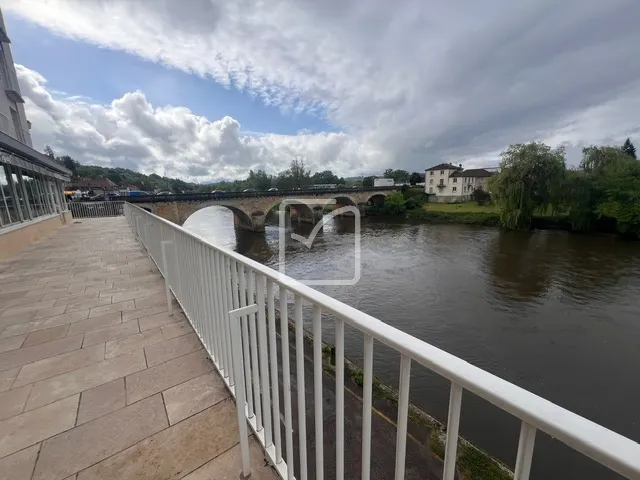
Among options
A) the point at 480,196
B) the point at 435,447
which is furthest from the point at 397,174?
the point at 435,447

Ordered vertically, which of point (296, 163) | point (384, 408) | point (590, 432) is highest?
point (296, 163)

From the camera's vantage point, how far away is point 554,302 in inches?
359

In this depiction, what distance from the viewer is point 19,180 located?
752cm

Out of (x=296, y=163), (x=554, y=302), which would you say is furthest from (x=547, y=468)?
(x=296, y=163)

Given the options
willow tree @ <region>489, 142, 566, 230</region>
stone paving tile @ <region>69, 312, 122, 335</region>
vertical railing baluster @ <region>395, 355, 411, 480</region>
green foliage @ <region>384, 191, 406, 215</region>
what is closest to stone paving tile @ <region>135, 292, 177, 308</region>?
stone paving tile @ <region>69, 312, 122, 335</region>

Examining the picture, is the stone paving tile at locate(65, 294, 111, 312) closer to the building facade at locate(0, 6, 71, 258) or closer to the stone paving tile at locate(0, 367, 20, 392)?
the stone paving tile at locate(0, 367, 20, 392)

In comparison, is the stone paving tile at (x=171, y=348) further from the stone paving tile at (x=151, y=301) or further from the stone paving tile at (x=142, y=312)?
the stone paving tile at (x=151, y=301)

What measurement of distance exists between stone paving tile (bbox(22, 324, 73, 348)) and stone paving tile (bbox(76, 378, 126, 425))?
108 centimetres

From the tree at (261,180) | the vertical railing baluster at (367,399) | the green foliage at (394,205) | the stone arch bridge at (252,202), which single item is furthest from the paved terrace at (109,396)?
the tree at (261,180)

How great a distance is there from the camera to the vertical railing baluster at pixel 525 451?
51 centimetres

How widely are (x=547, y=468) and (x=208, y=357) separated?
15.2 feet

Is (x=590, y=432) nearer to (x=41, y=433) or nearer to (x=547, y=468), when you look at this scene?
(x=41, y=433)

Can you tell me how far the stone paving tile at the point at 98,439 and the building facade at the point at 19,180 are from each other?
6589 millimetres

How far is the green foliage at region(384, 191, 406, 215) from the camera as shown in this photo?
33781 mm
